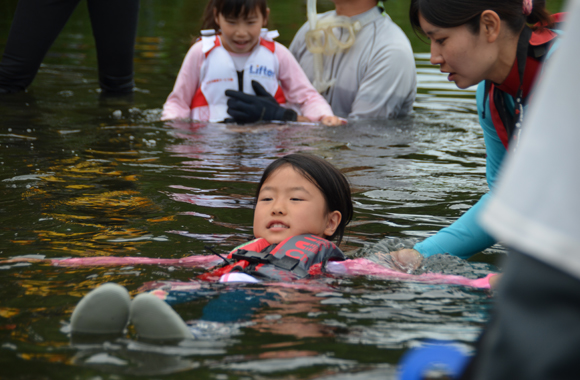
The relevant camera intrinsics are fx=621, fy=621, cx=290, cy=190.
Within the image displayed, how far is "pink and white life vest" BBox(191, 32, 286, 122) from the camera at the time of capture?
6047 mm

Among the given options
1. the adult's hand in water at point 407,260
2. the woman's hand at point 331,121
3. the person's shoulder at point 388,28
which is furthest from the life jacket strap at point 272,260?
the person's shoulder at point 388,28

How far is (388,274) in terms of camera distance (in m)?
2.62

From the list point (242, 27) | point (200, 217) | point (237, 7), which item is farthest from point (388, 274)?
point (242, 27)

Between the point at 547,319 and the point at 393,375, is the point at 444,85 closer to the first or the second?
the point at 393,375

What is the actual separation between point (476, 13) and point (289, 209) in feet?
3.96

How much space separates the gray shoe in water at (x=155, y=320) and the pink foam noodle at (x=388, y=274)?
0.95 meters

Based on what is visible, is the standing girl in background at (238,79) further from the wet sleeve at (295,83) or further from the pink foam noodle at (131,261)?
the pink foam noodle at (131,261)

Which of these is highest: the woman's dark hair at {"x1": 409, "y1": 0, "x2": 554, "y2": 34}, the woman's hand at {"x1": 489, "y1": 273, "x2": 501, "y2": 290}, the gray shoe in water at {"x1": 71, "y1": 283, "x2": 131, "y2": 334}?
the woman's dark hair at {"x1": 409, "y1": 0, "x2": 554, "y2": 34}

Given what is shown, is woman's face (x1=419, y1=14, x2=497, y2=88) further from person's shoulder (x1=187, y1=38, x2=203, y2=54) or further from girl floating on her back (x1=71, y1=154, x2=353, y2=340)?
person's shoulder (x1=187, y1=38, x2=203, y2=54)

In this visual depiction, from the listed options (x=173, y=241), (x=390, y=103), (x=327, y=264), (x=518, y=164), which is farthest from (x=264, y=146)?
(x=518, y=164)

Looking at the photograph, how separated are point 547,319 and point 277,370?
3.22 ft

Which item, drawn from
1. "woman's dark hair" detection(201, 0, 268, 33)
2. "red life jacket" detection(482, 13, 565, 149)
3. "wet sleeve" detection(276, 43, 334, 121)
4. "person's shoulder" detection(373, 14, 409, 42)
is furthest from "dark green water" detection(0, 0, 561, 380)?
"woman's dark hair" detection(201, 0, 268, 33)

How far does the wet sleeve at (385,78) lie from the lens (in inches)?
237

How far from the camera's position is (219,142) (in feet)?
17.3
